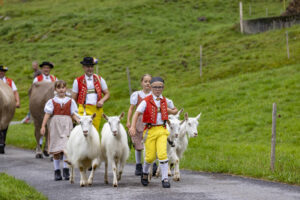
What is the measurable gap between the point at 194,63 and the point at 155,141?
23.6 metres

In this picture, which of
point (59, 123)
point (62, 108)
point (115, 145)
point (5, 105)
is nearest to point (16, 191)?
point (115, 145)

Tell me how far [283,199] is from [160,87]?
10.1 ft

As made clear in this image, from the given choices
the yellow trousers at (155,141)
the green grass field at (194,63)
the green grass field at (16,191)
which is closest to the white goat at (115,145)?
the yellow trousers at (155,141)

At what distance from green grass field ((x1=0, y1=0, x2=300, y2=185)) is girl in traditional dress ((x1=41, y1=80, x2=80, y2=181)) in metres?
3.30

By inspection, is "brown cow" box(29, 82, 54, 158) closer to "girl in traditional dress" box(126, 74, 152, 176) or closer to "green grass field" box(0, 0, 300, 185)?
"green grass field" box(0, 0, 300, 185)

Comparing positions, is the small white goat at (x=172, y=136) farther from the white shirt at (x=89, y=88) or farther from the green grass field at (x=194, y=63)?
the white shirt at (x=89, y=88)

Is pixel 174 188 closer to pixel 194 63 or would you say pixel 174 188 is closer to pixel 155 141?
pixel 155 141

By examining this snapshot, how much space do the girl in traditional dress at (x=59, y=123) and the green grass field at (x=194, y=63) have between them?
130 inches

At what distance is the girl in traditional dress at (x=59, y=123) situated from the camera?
1093cm

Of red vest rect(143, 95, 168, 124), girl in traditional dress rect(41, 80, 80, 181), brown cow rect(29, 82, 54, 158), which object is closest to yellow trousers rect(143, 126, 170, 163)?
red vest rect(143, 95, 168, 124)

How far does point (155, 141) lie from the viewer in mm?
9781

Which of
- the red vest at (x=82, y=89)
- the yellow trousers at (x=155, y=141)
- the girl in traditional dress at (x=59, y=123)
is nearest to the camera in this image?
the yellow trousers at (x=155, y=141)

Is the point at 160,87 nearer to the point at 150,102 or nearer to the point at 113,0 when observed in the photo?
the point at 150,102

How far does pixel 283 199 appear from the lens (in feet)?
26.6
